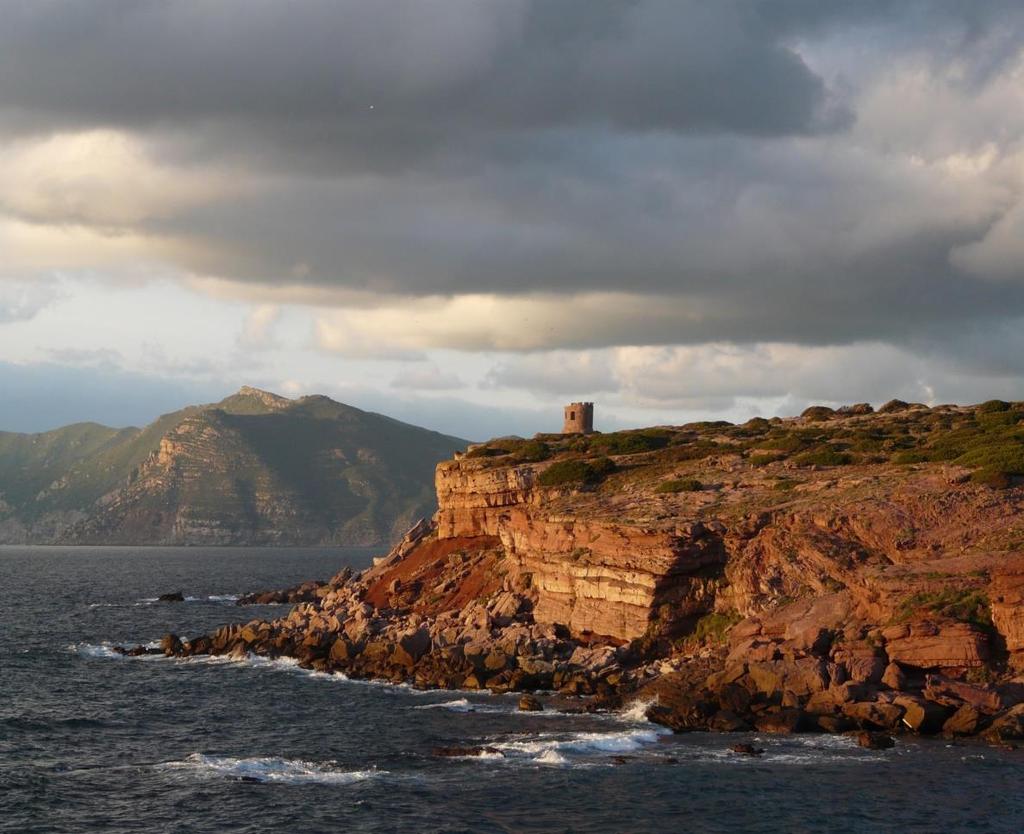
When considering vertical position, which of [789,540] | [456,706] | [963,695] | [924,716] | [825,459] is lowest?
[456,706]

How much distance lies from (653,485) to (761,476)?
7.73 m

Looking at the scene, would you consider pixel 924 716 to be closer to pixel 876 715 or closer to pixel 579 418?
pixel 876 715

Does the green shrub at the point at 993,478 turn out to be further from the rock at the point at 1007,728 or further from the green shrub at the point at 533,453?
the green shrub at the point at 533,453

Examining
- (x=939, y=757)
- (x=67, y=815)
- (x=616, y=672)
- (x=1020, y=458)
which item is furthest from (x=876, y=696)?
(x=67, y=815)

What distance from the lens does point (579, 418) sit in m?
124

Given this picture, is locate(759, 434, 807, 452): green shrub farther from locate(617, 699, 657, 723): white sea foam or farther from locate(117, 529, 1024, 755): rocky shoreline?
locate(617, 699, 657, 723): white sea foam

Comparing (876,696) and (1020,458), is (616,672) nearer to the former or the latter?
(876,696)

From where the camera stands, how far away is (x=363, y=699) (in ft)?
204

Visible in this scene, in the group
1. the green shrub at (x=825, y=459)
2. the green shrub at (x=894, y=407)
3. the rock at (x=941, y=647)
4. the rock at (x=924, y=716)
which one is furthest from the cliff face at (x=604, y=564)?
the green shrub at (x=894, y=407)

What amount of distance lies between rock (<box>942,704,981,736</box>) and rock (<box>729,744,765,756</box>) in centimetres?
825

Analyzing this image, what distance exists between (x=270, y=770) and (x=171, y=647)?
38542 millimetres

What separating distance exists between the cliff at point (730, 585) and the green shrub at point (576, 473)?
0.16 metres

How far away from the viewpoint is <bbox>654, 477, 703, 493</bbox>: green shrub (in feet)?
252

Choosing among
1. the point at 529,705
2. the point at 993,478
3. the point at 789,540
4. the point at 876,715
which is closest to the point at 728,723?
the point at 876,715
